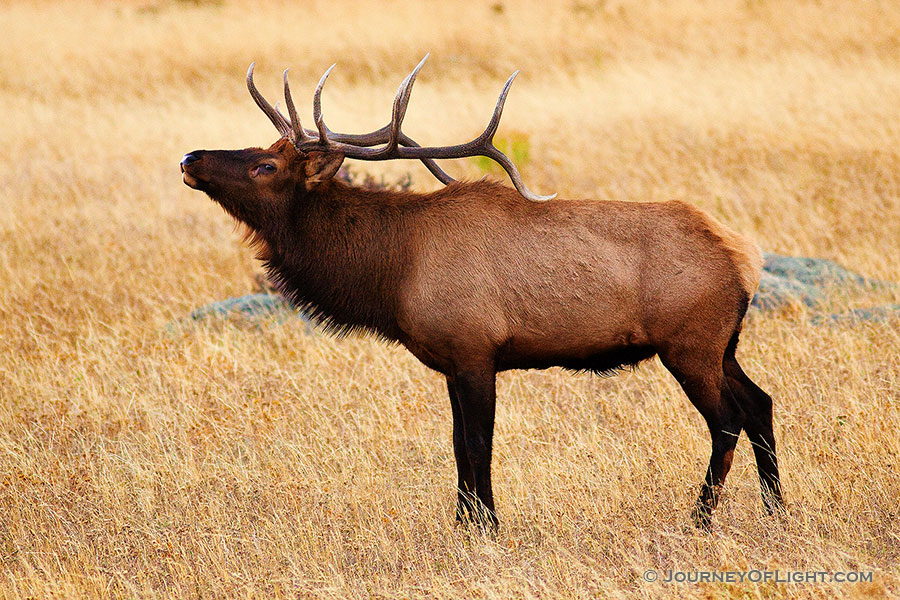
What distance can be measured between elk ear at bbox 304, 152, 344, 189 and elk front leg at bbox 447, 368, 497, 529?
4.59ft

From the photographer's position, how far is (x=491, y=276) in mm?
5508

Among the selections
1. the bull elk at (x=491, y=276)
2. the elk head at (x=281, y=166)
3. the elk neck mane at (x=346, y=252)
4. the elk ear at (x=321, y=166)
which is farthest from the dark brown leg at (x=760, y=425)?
the elk ear at (x=321, y=166)

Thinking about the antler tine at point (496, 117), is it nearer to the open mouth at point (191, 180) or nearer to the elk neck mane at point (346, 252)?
the elk neck mane at point (346, 252)

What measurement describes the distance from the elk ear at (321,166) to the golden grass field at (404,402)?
1.79 m

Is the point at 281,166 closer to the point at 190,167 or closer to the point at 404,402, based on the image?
the point at 190,167

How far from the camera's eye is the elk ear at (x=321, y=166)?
229 inches

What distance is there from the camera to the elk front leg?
17.7ft

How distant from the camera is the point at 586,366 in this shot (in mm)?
5641

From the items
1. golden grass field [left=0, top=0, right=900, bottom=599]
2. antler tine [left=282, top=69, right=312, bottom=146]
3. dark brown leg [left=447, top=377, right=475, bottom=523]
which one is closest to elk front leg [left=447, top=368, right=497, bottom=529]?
dark brown leg [left=447, top=377, right=475, bottom=523]

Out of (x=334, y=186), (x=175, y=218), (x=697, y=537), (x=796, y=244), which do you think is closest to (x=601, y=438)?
(x=697, y=537)

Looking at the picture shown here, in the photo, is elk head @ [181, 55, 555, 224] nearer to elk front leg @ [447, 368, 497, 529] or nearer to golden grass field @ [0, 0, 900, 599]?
elk front leg @ [447, 368, 497, 529]

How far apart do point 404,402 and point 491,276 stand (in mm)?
2119

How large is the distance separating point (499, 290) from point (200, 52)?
19.1 metres

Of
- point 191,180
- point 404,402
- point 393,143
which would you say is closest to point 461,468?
point 404,402
